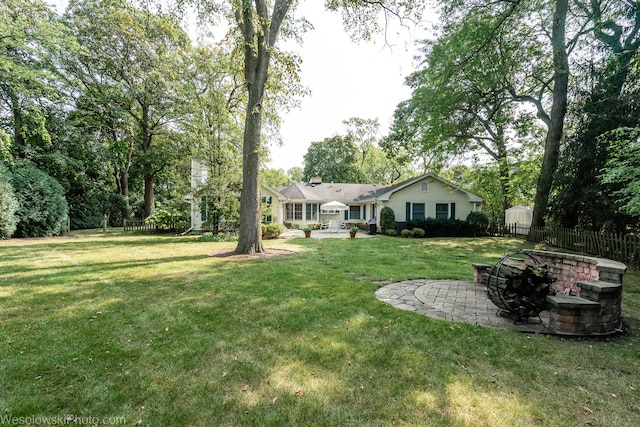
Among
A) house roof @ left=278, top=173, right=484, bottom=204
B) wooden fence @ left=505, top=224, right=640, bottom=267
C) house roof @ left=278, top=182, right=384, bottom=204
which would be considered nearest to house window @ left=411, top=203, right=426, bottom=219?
house roof @ left=278, top=173, right=484, bottom=204

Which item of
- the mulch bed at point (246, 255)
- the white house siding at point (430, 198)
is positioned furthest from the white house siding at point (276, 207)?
the mulch bed at point (246, 255)

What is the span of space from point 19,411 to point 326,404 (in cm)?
240

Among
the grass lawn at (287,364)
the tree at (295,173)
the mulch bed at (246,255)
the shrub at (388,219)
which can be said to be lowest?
the grass lawn at (287,364)

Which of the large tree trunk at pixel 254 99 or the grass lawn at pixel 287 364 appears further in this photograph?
the large tree trunk at pixel 254 99

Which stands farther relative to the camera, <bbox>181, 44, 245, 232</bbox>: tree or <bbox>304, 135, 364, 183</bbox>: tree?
<bbox>304, 135, 364, 183</bbox>: tree

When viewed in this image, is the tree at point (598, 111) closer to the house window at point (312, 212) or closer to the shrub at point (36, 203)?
the house window at point (312, 212)

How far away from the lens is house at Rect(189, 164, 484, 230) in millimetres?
19245

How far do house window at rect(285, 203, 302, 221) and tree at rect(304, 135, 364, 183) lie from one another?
46.9 ft

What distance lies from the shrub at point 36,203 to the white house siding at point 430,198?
21.3 meters

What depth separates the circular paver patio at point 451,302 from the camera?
12.9 feet

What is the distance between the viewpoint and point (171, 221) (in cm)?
1856

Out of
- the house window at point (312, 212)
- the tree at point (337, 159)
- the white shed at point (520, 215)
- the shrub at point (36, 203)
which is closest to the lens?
the shrub at point (36, 203)

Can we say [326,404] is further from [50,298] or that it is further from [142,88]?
[142,88]

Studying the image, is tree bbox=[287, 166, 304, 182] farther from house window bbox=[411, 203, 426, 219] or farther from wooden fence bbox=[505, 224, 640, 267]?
wooden fence bbox=[505, 224, 640, 267]
